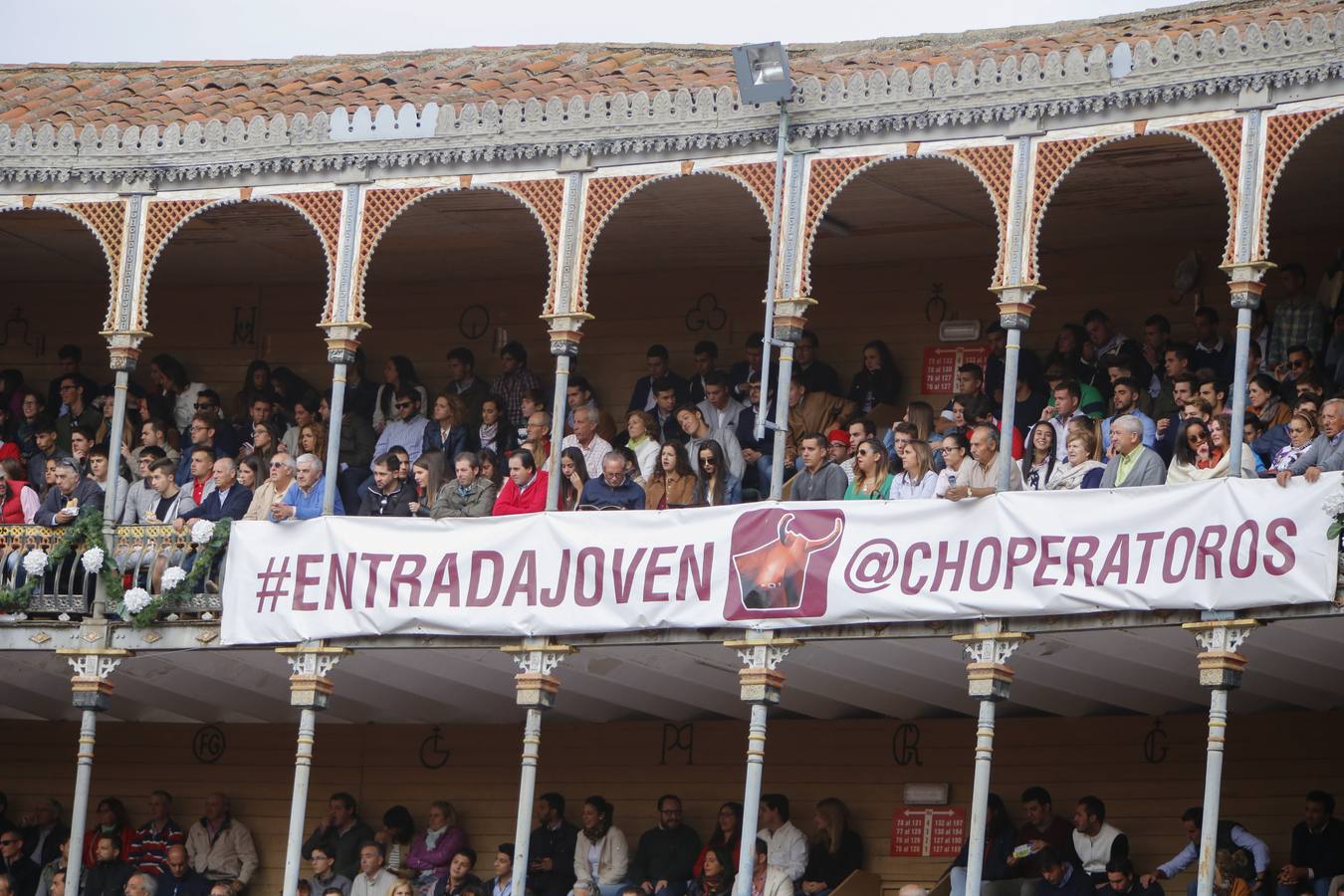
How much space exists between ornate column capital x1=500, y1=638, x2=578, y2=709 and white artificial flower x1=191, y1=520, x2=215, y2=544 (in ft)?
9.18

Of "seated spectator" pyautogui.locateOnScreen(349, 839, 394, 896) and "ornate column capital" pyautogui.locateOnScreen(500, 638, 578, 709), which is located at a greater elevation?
"ornate column capital" pyautogui.locateOnScreen(500, 638, 578, 709)

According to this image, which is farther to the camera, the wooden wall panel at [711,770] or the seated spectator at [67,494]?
the seated spectator at [67,494]

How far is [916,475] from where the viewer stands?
20891 mm

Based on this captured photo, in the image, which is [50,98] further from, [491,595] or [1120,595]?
[1120,595]

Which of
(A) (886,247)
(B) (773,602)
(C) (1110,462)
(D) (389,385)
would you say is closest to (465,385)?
(D) (389,385)

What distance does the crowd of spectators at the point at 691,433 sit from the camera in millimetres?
20344

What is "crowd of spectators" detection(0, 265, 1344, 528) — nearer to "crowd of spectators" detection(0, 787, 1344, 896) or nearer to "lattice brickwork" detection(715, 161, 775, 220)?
"lattice brickwork" detection(715, 161, 775, 220)

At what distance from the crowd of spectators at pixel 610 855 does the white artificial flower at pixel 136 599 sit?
122 inches

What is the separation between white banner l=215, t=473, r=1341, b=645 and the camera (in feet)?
62.0

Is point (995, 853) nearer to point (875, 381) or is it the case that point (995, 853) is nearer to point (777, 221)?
point (875, 381)

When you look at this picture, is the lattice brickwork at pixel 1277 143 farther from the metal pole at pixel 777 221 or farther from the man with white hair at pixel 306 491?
the man with white hair at pixel 306 491

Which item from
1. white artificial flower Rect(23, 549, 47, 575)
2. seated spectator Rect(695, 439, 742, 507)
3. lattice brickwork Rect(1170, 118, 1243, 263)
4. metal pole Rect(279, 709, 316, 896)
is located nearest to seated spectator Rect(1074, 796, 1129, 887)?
seated spectator Rect(695, 439, 742, 507)

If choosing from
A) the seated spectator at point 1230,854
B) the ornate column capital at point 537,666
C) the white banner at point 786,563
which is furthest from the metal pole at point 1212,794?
the ornate column capital at point 537,666

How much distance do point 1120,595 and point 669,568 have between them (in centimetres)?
371
